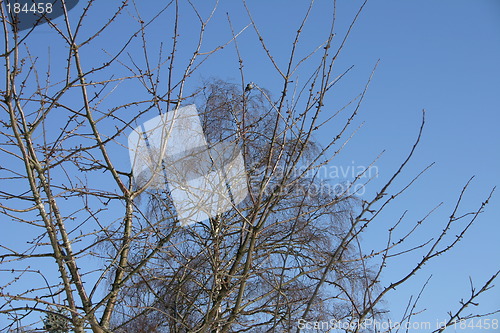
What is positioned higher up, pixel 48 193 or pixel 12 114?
pixel 12 114

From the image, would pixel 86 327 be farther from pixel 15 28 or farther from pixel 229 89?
pixel 229 89

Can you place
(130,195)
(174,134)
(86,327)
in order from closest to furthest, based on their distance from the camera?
(86,327), (130,195), (174,134)

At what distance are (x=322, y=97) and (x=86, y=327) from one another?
1.15m

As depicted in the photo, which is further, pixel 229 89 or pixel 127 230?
pixel 229 89

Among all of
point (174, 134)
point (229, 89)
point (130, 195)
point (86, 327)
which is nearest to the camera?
point (86, 327)

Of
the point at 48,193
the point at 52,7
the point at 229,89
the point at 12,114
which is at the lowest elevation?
the point at 48,193

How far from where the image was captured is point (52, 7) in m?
2.38

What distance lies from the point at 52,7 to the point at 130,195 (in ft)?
2.66

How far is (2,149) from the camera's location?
219cm

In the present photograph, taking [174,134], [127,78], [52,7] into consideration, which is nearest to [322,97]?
[127,78]

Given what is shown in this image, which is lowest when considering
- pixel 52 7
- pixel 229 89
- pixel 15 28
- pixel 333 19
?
pixel 15 28

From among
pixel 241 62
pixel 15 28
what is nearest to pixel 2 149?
pixel 15 28

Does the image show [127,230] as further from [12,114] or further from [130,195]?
[12,114]

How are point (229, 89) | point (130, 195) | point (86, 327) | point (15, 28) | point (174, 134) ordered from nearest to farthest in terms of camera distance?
point (15, 28) < point (86, 327) < point (130, 195) < point (174, 134) < point (229, 89)
